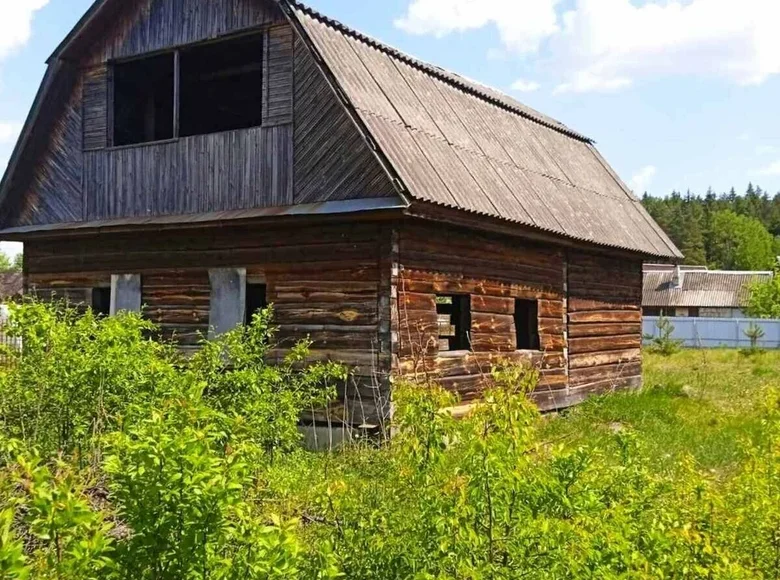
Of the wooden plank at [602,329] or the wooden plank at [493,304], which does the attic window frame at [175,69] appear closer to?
the wooden plank at [493,304]

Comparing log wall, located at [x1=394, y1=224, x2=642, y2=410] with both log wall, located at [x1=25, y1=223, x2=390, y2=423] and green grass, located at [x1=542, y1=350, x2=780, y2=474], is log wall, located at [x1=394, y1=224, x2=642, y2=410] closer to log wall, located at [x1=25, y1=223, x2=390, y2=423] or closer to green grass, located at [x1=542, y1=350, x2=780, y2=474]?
log wall, located at [x1=25, y1=223, x2=390, y2=423]

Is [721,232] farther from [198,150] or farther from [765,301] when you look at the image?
[198,150]

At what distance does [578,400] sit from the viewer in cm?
1473

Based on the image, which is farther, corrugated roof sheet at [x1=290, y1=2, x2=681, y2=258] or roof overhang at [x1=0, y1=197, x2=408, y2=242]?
corrugated roof sheet at [x1=290, y1=2, x2=681, y2=258]

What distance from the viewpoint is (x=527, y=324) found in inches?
539

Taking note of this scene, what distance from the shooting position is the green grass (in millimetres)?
10039

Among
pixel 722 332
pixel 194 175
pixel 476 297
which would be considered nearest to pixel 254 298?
pixel 194 175

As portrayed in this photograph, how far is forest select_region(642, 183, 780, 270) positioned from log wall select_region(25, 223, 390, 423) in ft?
257

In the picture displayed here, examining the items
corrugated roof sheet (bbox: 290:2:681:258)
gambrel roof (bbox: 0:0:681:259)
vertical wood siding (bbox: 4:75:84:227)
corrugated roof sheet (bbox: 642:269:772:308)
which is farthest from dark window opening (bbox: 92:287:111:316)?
corrugated roof sheet (bbox: 642:269:772:308)

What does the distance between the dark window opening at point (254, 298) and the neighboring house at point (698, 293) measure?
48.8 metres

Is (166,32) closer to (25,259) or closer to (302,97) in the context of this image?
(302,97)

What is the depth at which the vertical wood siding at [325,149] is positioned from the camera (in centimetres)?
999

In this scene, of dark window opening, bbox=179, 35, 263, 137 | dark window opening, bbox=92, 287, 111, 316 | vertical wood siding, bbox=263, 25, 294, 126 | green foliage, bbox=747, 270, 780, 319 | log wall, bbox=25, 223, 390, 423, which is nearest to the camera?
log wall, bbox=25, 223, 390, 423

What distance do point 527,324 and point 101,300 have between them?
22.2 ft
